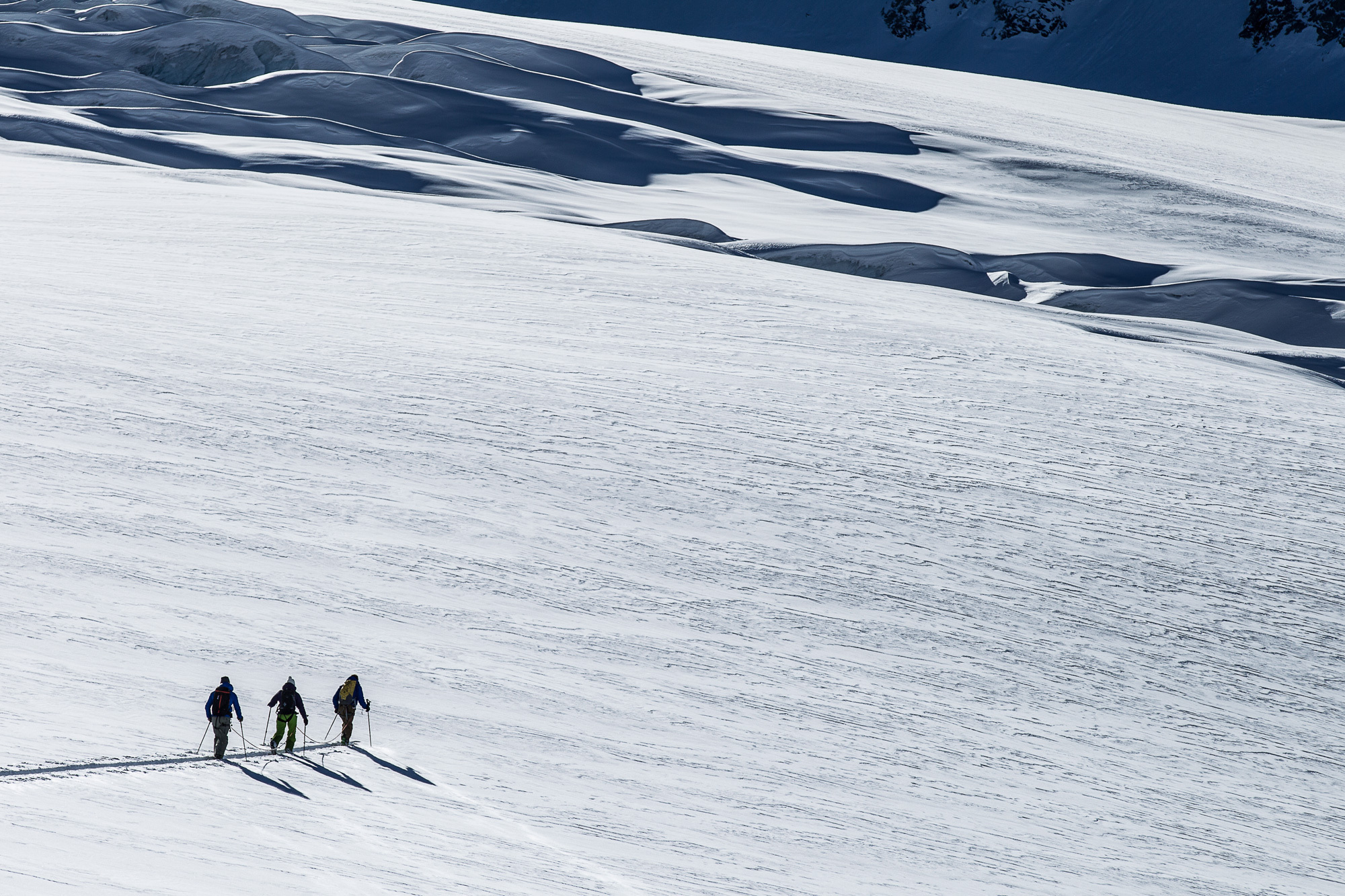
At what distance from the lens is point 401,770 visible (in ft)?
20.2

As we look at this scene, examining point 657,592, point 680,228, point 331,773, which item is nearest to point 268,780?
point 331,773

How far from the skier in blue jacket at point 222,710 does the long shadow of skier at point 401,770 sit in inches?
28.0

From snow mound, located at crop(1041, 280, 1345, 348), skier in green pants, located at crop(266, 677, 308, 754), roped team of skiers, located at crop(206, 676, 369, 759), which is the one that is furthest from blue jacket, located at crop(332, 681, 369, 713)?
snow mound, located at crop(1041, 280, 1345, 348)

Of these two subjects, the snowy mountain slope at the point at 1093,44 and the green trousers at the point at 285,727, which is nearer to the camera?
the green trousers at the point at 285,727

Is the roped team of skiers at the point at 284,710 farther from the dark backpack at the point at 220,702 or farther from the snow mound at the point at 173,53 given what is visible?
the snow mound at the point at 173,53

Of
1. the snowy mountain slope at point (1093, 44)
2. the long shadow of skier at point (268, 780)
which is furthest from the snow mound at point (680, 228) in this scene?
Result: the snowy mountain slope at point (1093, 44)

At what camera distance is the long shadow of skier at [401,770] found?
19.9ft

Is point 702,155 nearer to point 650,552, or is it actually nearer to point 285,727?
point 650,552

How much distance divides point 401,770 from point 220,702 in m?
0.91

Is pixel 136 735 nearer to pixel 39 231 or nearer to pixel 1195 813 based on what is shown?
pixel 1195 813

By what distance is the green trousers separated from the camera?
19.9 ft

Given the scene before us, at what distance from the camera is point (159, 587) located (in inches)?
291

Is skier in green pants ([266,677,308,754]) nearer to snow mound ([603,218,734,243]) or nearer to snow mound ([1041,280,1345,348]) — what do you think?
snow mound ([603,218,734,243])

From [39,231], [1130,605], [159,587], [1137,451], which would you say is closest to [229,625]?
[159,587]
